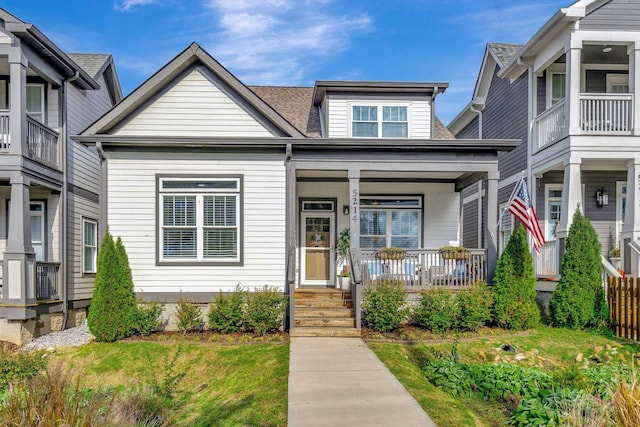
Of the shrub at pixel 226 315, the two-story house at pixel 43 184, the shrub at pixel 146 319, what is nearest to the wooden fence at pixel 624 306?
the shrub at pixel 226 315

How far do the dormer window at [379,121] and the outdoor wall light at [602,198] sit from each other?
5727 millimetres

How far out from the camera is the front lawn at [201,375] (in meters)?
6.32

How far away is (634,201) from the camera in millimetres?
12141

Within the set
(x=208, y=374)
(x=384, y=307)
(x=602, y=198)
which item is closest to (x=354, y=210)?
(x=384, y=307)

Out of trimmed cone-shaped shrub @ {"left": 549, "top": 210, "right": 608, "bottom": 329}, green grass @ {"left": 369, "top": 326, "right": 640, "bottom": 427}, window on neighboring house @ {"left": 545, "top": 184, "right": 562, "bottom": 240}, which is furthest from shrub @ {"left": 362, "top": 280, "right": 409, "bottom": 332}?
window on neighboring house @ {"left": 545, "top": 184, "right": 562, "bottom": 240}

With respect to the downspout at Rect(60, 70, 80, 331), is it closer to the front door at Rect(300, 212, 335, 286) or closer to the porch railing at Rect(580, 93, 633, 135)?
the front door at Rect(300, 212, 335, 286)

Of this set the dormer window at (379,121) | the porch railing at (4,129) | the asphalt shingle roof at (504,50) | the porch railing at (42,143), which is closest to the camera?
the porch railing at (4,129)

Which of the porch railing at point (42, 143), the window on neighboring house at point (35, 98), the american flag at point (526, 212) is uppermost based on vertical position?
the window on neighboring house at point (35, 98)

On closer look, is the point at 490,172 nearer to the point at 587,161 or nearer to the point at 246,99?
the point at 587,161

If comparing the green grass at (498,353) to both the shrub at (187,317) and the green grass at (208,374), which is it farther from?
the shrub at (187,317)

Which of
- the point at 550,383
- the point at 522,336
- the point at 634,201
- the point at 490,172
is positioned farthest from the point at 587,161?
the point at 550,383

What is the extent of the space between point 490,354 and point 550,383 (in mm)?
2117

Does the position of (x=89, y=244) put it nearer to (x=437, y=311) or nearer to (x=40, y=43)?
(x=40, y=43)

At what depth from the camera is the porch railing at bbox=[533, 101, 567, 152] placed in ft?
42.9
